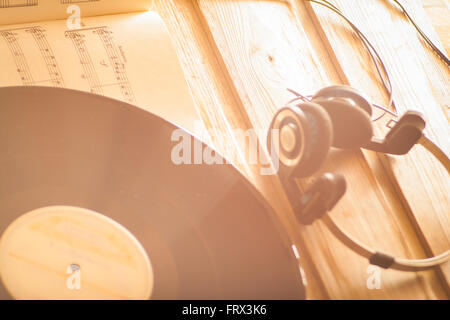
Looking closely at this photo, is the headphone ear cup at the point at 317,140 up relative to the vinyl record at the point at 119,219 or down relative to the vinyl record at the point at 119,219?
up

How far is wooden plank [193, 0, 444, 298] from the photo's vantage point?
640mm

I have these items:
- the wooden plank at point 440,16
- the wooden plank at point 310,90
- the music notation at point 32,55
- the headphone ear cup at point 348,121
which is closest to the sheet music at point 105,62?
the music notation at point 32,55

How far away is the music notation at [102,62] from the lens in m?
0.71

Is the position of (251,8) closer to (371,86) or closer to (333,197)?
(371,86)

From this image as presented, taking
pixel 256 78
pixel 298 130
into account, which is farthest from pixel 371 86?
pixel 298 130

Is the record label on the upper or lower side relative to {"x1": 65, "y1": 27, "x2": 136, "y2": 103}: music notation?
lower

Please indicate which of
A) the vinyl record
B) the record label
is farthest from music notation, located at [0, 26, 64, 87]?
the record label

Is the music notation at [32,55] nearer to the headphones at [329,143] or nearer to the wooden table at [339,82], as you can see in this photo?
the wooden table at [339,82]

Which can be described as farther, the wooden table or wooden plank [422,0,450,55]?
wooden plank [422,0,450,55]

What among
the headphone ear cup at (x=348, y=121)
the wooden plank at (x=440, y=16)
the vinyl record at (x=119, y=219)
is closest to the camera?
the vinyl record at (x=119, y=219)

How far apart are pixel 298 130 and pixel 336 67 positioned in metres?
0.33

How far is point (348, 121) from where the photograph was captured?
25.3 inches

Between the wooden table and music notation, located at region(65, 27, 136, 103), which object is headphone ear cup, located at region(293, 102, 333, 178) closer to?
the wooden table

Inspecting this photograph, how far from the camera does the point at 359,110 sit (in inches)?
25.0
